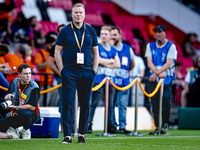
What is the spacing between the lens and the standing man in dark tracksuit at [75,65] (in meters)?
5.80

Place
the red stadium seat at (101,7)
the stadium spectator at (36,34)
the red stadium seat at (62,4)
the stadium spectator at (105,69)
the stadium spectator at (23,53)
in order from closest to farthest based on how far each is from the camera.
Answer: the stadium spectator at (105,69), the stadium spectator at (23,53), the stadium spectator at (36,34), the red stadium seat at (62,4), the red stadium seat at (101,7)

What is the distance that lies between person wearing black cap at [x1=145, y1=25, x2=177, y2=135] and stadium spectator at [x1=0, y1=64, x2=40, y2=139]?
2514 millimetres

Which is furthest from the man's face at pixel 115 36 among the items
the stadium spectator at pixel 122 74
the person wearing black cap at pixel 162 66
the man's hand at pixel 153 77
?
the man's hand at pixel 153 77

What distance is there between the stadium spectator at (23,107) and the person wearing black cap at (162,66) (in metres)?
2.51

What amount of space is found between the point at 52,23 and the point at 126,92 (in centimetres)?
805

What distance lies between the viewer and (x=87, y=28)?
5.97 metres

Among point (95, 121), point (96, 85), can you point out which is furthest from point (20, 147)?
point (95, 121)

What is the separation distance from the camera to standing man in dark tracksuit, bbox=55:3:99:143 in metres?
5.80

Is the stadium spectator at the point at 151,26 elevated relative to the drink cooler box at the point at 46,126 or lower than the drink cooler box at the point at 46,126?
elevated

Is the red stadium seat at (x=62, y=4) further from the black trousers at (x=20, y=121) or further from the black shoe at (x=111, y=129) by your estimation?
the black trousers at (x=20, y=121)

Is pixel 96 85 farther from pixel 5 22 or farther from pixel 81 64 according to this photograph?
pixel 5 22

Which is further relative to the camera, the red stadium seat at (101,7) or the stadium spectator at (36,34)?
the red stadium seat at (101,7)

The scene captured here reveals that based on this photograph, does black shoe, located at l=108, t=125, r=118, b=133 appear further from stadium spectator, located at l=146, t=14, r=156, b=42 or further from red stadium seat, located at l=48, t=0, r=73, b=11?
stadium spectator, located at l=146, t=14, r=156, b=42

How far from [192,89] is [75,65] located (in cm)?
555
